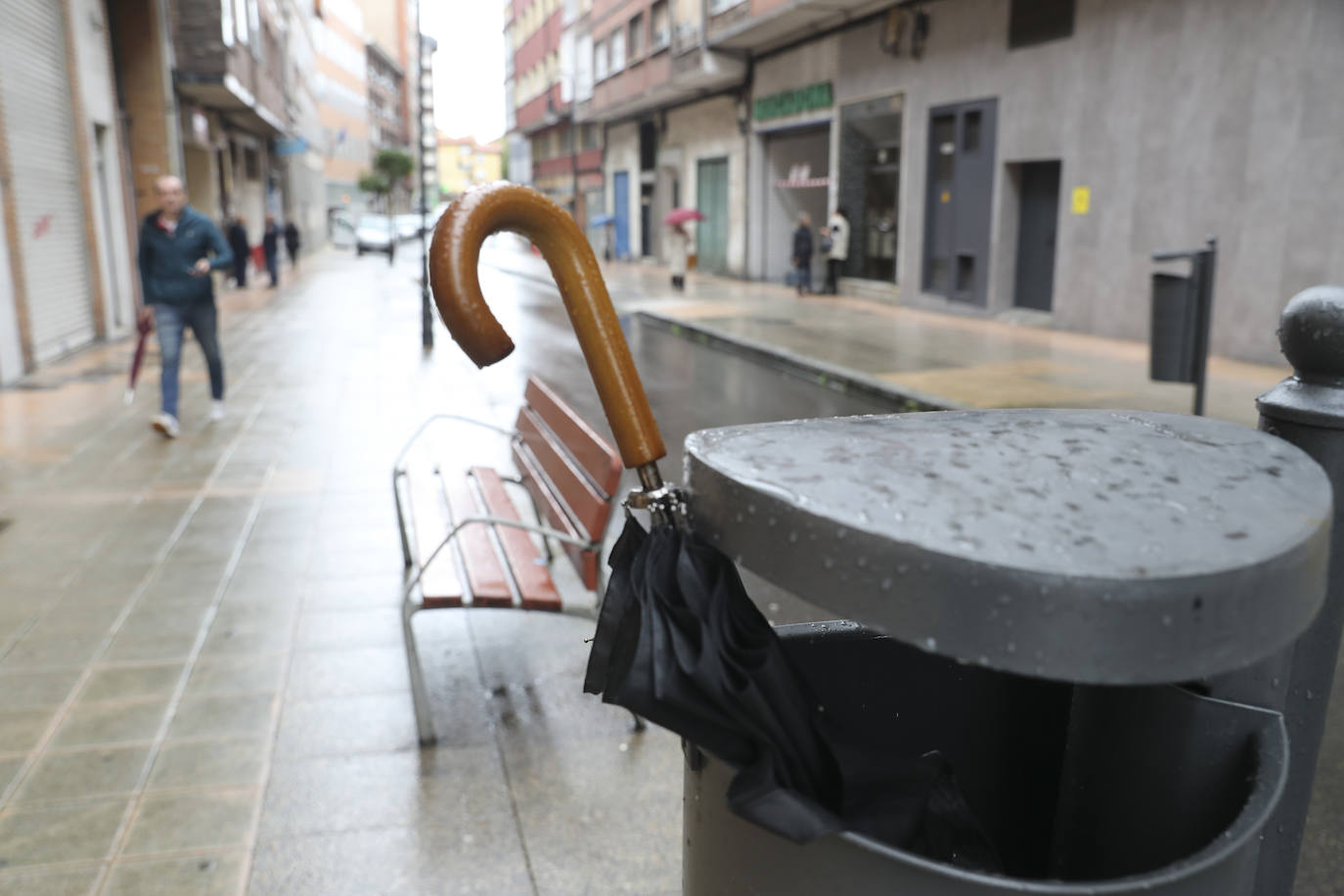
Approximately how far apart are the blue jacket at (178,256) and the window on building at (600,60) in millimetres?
30884

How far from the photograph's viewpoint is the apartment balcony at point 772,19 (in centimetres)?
2047

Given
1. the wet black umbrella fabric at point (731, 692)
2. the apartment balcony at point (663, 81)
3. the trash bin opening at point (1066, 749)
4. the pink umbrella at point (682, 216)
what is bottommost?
the trash bin opening at point (1066, 749)

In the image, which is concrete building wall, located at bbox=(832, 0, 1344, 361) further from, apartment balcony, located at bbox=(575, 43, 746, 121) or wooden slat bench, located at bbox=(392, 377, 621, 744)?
wooden slat bench, located at bbox=(392, 377, 621, 744)

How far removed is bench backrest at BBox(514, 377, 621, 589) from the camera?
150 inches

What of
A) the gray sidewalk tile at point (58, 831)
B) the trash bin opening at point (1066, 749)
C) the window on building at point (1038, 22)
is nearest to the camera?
the trash bin opening at point (1066, 749)

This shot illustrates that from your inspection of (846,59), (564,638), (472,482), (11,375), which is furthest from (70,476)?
(846,59)

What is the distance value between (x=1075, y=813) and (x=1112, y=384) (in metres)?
9.99

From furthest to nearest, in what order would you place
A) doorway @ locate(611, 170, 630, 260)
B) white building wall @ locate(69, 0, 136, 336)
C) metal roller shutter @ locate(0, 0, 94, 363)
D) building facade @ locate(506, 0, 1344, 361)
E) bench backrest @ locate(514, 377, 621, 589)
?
doorway @ locate(611, 170, 630, 260)
white building wall @ locate(69, 0, 136, 336)
metal roller shutter @ locate(0, 0, 94, 363)
building facade @ locate(506, 0, 1344, 361)
bench backrest @ locate(514, 377, 621, 589)

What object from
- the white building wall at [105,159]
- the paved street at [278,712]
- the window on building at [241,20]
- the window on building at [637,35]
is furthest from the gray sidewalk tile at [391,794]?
the window on building at [637,35]

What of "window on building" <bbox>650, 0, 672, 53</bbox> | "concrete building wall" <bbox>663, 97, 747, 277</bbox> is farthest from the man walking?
"window on building" <bbox>650, 0, 672, 53</bbox>

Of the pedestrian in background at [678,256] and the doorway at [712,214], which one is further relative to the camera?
the doorway at [712,214]

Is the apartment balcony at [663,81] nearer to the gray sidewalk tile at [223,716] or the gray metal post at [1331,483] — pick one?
Result: the gray sidewalk tile at [223,716]

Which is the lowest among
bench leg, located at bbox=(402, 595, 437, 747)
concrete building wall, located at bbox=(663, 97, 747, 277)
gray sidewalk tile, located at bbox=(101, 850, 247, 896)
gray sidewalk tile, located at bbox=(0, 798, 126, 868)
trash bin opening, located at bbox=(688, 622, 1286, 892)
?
gray sidewalk tile, located at bbox=(101, 850, 247, 896)

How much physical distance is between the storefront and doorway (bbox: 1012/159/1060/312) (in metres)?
6.48
